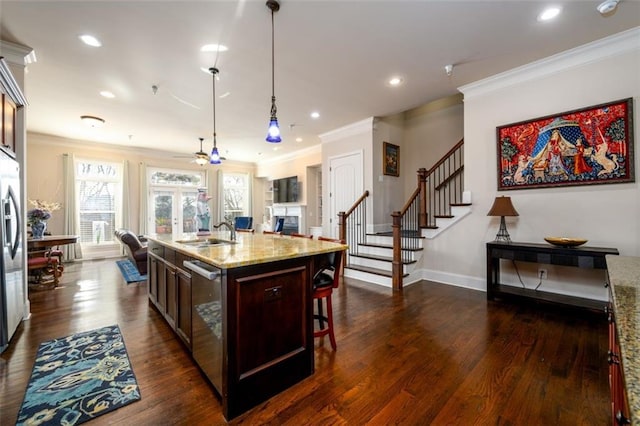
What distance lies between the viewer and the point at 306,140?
689 centimetres

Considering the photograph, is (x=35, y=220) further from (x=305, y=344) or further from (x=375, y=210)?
(x=375, y=210)

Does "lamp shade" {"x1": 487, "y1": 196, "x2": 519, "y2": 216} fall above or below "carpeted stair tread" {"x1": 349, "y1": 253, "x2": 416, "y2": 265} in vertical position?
above

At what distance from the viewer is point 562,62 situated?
3246mm

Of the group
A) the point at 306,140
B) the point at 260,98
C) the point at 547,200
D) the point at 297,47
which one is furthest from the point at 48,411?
the point at 306,140

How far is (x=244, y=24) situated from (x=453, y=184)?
14.0ft

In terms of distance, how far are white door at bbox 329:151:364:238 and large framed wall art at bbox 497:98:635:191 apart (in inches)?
99.3

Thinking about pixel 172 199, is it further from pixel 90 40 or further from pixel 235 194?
pixel 90 40

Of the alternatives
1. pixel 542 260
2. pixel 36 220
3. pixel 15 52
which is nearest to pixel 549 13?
pixel 542 260

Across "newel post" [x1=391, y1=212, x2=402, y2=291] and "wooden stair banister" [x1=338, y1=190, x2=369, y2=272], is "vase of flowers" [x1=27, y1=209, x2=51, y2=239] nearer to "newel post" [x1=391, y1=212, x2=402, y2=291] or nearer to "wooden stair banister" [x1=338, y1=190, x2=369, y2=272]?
"wooden stair banister" [x1=338, y1=190, x2=369, y2=272]

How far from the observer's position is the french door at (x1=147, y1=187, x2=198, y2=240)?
25.7ft

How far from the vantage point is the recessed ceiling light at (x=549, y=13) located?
8.06ft

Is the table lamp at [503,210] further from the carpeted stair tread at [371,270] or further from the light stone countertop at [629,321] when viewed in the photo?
the light stone countertop at [629,321]

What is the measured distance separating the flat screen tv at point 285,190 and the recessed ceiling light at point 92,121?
14.7ft

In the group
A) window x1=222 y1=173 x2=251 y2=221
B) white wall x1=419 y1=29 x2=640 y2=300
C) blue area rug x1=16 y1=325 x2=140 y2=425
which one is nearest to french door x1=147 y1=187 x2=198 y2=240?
window x1=222 y1=173 x2=251 y2=221
